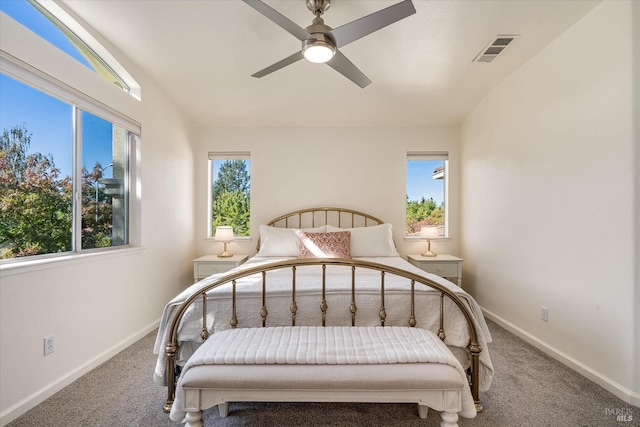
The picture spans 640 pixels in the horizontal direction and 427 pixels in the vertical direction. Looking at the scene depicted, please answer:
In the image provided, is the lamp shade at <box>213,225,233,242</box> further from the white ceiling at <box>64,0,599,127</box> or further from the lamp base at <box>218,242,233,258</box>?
the white ceiling at <box>64,0,599,127</box>

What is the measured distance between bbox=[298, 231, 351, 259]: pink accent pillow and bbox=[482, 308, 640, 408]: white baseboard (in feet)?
5.75

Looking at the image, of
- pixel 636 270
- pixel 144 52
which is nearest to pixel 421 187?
pixel 636 270

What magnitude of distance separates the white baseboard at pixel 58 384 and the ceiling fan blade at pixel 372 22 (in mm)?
2848

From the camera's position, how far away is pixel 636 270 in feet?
5.40

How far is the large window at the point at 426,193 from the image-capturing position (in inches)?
152

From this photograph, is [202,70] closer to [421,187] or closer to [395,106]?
[395,106]

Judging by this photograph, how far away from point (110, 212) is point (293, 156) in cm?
220

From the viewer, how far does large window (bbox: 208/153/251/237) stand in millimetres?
3873

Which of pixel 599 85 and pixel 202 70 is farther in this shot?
pixel 202 70

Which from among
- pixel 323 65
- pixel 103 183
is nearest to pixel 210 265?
pixel 103 183

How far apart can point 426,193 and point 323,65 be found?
2.30m

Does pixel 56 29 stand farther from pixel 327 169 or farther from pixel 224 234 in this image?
pixel 327 169

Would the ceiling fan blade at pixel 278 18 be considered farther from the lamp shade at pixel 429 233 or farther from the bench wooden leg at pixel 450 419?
the lamp shade at pixel 429 233

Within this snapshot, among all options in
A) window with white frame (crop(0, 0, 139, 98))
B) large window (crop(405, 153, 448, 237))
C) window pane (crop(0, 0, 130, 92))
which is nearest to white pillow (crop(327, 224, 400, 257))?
large window (crop(405, 153, 448, 237))
